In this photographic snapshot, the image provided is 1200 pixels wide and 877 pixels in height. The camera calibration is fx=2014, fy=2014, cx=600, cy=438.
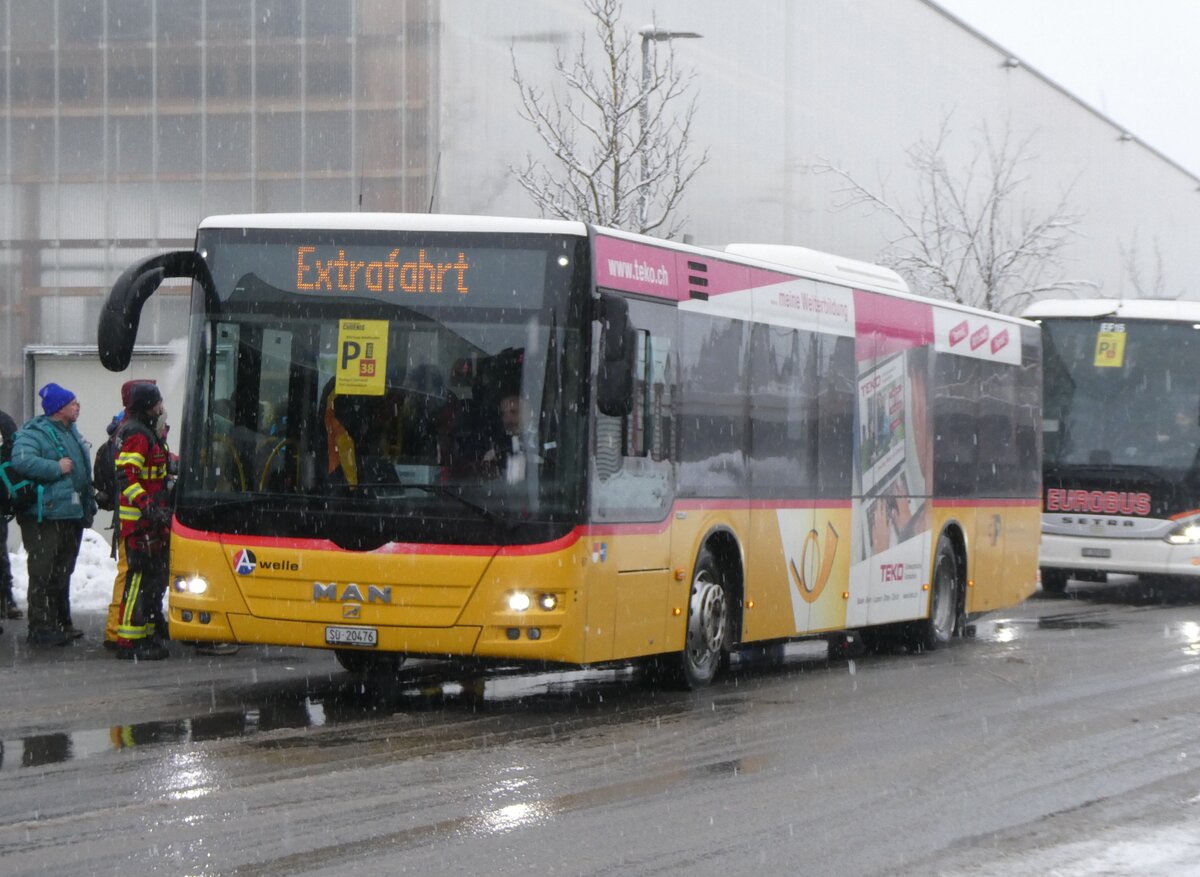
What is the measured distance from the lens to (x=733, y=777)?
9.30 metres

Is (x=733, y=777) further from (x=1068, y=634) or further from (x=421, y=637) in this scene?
(x=1068, y=634)

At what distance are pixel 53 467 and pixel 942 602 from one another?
25.4ft

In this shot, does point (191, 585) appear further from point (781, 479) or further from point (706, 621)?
point (781, 479)

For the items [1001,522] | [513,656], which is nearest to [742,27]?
[1001,522]

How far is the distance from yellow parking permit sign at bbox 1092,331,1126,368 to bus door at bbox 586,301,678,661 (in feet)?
45.0

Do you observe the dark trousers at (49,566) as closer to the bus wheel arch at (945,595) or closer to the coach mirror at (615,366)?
the coach mirror at (615,366)

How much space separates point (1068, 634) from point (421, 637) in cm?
951

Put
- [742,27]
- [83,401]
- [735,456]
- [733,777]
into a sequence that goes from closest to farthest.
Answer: [733,777], [735,456], [83,401], [742,27]

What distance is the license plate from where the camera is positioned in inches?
444

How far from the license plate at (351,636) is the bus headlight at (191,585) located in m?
0.82

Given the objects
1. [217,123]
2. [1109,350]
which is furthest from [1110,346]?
[217,123]

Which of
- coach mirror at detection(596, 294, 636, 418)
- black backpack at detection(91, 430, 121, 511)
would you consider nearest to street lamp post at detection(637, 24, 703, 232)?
black backpack at detection(91, 430, 121, 511)

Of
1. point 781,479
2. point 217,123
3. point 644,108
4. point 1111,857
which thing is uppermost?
point 217,123

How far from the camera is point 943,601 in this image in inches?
699
